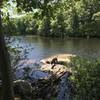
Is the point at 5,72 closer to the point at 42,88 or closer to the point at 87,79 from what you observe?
the point at 87,79

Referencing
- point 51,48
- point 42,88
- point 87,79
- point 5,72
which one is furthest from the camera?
point 51,48

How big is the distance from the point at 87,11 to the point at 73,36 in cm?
812

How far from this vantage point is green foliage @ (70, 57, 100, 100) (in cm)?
827

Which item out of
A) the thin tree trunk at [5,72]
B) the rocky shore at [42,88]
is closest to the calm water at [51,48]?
the rocky shore at [42,88]

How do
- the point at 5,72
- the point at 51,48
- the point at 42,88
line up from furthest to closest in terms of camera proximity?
the point at 51,48 → the point at 42,88 → the point at 5,72

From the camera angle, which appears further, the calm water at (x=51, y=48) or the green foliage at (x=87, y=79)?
the calm water at (x=51, y=48)

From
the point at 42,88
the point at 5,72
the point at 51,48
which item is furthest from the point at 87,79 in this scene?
the point at 51,48

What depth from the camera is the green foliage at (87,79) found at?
8.27 metres

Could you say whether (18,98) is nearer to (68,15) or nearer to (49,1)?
(49,1)

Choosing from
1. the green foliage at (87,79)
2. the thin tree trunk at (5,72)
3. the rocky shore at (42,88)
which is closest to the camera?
the thin tree trunk at (5,72)

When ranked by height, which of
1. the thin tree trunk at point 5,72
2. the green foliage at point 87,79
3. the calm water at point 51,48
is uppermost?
the thin tree trunk at point 5,72

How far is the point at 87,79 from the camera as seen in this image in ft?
27.6

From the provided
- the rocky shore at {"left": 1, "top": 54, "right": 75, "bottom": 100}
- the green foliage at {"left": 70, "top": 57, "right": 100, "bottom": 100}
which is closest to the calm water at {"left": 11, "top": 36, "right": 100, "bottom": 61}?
the rocky shore at {"left": 1, "top": 54, "right": 75, "bottom": 100}

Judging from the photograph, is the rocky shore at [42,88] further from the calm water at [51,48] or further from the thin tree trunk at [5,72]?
the thin tree trunk at [5,72]
